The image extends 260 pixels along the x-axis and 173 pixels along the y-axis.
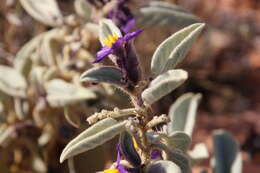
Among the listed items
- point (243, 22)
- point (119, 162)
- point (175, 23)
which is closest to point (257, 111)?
point (243, 22)

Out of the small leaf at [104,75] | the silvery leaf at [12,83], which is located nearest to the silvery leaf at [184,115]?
the small leaf at [104,75]

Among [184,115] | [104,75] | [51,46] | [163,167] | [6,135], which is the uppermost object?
[104,75]

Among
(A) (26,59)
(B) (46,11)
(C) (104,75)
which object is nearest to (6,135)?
(A) (26,59)

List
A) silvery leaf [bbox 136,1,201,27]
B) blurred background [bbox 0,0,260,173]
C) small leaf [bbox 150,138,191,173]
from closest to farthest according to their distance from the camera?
small leaf [bbox 150,138,191,173] < silvery leaf [bbox 136,1,201,27] < blurred background [bbox 0,0,260,173]

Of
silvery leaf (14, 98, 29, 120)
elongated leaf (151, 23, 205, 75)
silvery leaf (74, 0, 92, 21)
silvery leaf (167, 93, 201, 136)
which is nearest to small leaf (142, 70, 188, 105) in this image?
elongated leaf (151, 23, 205, 75)

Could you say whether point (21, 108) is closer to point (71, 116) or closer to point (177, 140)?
point (71, 116)

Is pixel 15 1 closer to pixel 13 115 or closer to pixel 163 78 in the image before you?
pixel 13 115

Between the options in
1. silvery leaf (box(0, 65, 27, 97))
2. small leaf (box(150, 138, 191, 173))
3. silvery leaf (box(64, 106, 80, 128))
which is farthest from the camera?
silvery leaf (box(0, 65, 27, 97))

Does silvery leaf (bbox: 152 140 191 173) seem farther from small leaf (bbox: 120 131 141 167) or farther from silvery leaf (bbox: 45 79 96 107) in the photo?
silvery leaf (bbox: 45 79 96 107)
